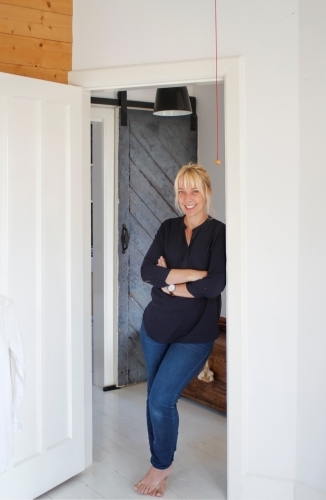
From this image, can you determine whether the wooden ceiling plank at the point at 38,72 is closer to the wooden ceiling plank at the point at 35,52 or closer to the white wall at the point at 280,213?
the wooden ceiling plank at the point at 35,52

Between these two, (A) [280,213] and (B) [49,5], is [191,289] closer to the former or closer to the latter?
(A) [280,213]

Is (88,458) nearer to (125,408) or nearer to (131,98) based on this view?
(125,408)

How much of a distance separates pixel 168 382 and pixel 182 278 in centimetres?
55

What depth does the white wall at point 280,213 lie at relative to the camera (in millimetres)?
3076

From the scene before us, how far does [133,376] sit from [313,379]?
2.66 m

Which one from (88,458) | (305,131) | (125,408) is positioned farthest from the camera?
(125,408)

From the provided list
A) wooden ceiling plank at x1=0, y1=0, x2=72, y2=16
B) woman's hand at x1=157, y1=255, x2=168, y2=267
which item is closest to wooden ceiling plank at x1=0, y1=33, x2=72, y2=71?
wooden ceiling plank at x1=0, y1=0, x2=72, y2=16

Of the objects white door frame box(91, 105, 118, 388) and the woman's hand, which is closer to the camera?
the woman's hand

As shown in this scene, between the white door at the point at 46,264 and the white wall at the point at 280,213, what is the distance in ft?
2.43

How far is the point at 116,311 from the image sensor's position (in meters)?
5.45

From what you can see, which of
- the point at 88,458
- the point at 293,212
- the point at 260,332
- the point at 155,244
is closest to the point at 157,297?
the point at 155,244

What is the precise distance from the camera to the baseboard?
3118 millimetres

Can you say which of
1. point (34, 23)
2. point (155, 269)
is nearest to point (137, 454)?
point (155, 269)

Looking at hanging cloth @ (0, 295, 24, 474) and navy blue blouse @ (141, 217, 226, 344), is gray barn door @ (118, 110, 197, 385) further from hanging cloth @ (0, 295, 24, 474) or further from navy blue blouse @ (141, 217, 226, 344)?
hanging cloth @ (0, 295, 24, 474)
